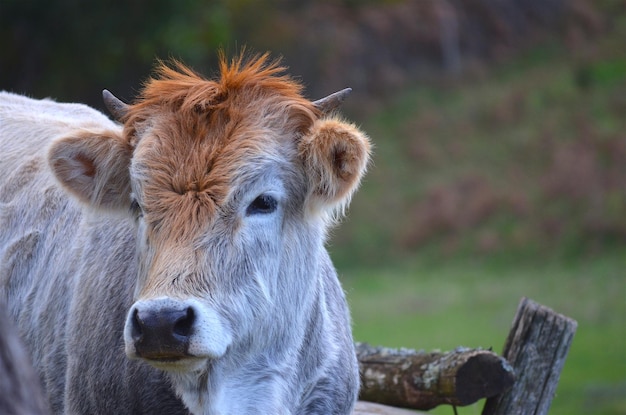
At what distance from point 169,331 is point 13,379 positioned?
148 centimetres

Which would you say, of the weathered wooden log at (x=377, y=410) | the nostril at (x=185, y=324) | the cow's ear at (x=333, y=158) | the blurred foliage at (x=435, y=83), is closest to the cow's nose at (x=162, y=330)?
the nostril at (x=185, y=324)

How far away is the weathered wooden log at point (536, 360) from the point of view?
21.6 ft

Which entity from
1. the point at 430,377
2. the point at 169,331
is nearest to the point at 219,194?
the point at 169,331

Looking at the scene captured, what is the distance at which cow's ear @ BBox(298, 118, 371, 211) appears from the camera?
5270 millimetres

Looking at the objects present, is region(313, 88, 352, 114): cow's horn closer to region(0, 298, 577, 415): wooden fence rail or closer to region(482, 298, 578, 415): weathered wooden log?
region(0, 298, 577, 415): wooden fence rail

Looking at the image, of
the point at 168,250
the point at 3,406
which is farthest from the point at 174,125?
the point at 3,406

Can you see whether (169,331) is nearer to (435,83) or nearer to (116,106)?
(116,106)

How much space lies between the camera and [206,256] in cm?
493

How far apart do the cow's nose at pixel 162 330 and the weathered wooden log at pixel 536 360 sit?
277 cm

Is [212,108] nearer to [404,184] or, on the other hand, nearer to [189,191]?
[189,191]

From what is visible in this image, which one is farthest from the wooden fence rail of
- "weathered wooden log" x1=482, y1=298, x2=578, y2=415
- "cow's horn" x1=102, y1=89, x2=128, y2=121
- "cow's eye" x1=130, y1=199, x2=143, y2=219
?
"cow's horn" x1=102, y1=89, x2=128, y2=121

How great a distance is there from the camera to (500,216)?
2759cm

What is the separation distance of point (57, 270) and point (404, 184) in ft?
81.1

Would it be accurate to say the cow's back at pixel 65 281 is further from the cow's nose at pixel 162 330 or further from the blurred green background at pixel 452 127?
the blurred green background at pixel 452 127
